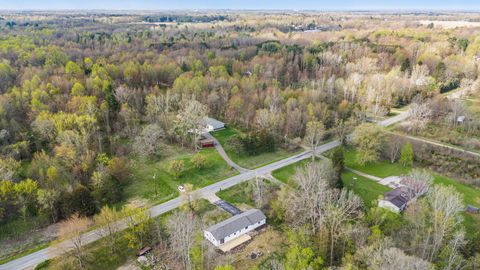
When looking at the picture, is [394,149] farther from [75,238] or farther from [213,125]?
[75,238]

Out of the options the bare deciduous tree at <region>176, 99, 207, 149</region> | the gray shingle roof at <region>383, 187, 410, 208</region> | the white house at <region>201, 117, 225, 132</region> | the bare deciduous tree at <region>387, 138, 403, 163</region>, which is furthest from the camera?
the white house at <region>201, 117, 225, 132</region>

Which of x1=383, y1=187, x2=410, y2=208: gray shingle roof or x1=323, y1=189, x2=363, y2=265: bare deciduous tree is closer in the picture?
x1=323, y1=189, x2=363, y2=265: bare deciduous tree

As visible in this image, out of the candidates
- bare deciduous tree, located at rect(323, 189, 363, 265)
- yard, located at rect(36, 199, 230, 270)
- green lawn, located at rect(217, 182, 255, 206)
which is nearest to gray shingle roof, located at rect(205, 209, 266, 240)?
green lawn, located at rect(217, 182, 255, 206)

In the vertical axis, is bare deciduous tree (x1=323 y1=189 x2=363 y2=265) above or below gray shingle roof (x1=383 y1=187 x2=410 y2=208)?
above

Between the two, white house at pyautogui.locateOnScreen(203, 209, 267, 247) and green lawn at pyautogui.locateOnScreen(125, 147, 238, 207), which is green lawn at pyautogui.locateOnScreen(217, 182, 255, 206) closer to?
green lawn at pyautogui.locateOnScreen(125, 147, 238, 207)

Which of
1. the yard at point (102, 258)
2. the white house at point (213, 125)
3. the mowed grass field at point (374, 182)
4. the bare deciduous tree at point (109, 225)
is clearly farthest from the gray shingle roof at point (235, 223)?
the white house at point (213, 125)

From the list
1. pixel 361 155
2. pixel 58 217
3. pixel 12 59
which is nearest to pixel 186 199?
pixel 58 217

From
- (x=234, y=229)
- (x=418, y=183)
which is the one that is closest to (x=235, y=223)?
(x=234, y=229)

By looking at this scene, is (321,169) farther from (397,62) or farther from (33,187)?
(397,62)
